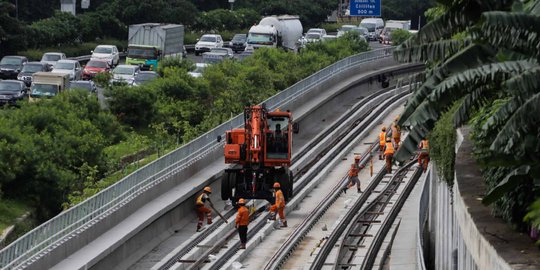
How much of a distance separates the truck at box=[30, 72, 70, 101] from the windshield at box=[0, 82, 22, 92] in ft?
1.84

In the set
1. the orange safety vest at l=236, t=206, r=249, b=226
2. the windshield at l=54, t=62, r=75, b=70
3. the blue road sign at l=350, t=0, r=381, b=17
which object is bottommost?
the orange safety vest at l=236, t=206, r=249, b=226

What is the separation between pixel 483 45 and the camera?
47.5 ft

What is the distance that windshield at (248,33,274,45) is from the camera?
76.3 metres

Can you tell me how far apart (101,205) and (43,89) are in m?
23.4

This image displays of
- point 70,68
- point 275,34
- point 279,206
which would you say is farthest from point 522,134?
point 275,34

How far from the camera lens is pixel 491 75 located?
13.7m

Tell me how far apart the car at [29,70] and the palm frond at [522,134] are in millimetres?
45670

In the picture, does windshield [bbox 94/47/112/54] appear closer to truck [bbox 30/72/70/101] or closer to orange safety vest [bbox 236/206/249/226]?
truck [bbox 30/72/70/101]

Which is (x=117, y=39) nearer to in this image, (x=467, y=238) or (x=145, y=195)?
(x=145, y=195)

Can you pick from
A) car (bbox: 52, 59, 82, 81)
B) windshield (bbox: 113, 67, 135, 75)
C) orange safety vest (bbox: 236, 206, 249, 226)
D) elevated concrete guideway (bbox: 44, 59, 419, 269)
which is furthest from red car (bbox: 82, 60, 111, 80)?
orange safety vest (bbox: 236, 206, 249, 226)

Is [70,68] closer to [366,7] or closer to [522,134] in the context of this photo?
[366,7]

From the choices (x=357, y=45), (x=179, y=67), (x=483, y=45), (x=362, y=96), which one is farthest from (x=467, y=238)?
(x=357, y=45)

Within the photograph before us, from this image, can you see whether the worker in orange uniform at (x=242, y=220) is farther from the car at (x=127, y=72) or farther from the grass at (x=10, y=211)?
the car at (x=127, y=72)

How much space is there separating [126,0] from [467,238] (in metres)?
72.2
